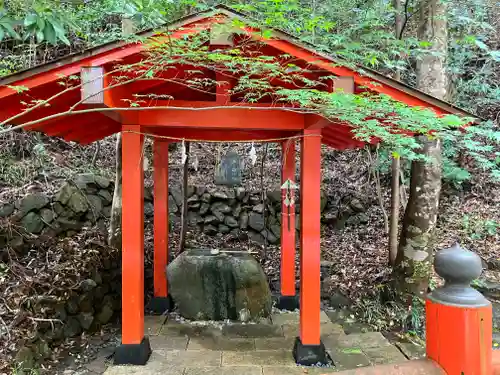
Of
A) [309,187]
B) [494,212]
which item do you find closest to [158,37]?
[309,187]

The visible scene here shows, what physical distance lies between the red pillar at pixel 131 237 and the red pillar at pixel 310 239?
1655mm

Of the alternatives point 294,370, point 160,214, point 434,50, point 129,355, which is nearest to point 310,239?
point 294,370

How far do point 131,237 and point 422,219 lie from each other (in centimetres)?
370

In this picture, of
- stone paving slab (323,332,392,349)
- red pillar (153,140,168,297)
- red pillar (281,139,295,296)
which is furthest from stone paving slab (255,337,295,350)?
red pillar (153,140,168,297)

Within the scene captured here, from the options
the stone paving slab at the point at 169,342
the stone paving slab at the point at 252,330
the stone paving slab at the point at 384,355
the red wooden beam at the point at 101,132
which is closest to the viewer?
the stone paving slab at the point at 384,355

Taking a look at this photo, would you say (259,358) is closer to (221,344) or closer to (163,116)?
(221,344)

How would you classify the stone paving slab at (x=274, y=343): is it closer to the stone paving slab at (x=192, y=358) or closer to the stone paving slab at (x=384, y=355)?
the stone paving slab at (x=192, y=358)

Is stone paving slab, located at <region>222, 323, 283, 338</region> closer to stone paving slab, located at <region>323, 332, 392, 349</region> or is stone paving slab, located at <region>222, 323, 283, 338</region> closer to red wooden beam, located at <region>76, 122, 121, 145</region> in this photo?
stone paving slab, located at <region>323, 332, 392, 349</region>

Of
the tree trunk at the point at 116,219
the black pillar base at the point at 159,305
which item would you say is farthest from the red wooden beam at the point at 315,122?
the black pillar base at the point at 159,305

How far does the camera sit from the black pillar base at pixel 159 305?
5.45 m

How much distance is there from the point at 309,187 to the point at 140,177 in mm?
1714

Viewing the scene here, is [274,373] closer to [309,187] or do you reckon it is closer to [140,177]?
[309,187]

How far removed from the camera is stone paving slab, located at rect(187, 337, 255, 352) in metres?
4.25

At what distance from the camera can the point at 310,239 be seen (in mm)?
3793
